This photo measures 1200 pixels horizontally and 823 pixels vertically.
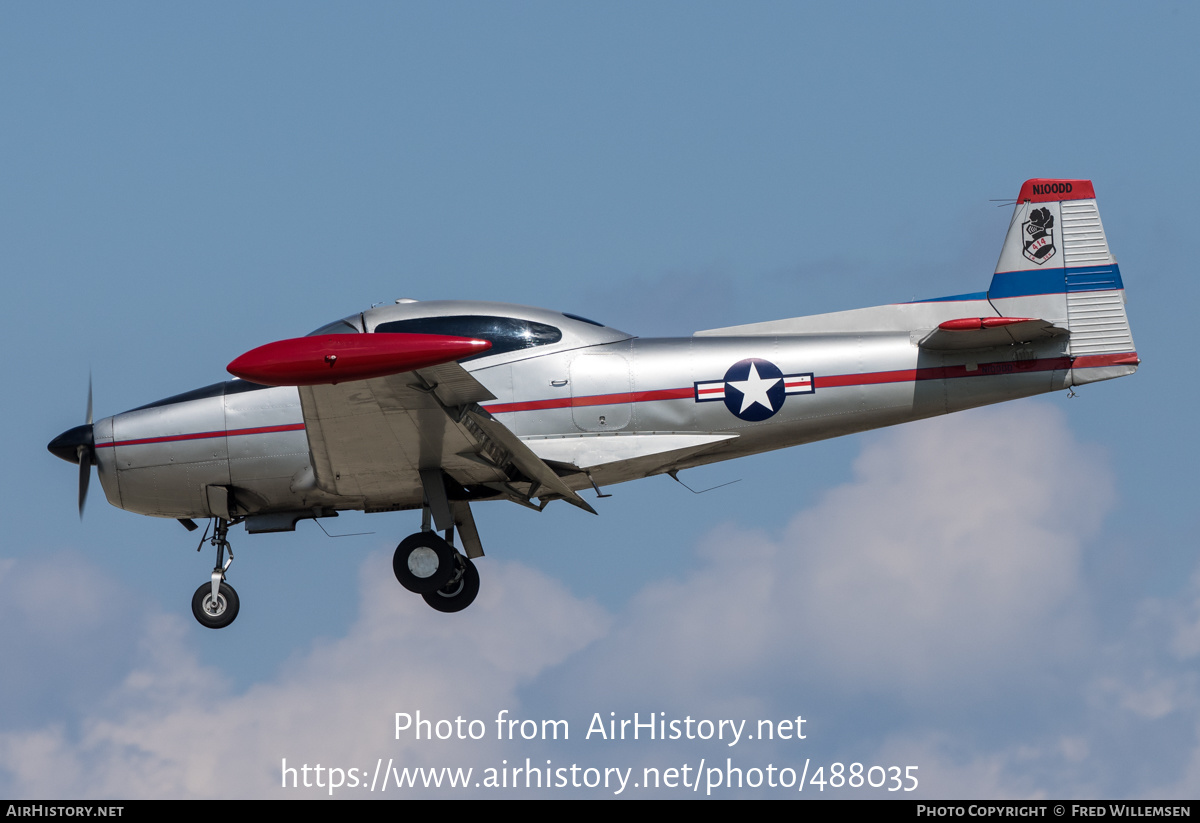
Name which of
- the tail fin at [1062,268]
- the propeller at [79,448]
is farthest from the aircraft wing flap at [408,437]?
the tail fin at [1062,268]

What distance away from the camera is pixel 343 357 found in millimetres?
13398

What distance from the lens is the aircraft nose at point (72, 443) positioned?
17359 mm

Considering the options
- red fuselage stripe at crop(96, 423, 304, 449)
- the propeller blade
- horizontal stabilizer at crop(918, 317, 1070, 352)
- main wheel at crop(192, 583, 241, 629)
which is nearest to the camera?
horizontal stabilizer at crop(918, 317, 1070, 352)

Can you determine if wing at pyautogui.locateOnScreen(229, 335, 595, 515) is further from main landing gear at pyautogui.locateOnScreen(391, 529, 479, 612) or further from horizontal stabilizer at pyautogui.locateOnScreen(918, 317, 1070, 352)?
horizontal stabilizer at pyautogui.locateOnScreen(918, 317, 1070, 352)

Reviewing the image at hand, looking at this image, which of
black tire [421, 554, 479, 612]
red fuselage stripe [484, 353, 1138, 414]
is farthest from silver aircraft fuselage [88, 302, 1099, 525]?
black tire [421, 554, 479, 612]

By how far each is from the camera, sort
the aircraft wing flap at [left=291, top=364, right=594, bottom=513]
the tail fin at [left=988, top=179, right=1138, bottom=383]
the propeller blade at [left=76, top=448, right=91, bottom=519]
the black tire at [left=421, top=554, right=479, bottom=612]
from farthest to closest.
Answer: the black tire at [left=421, top=554, right=479, bottom=612] < the propeller blade at [left=76, top=448, right=91, bottom=519] < the tail fin at [left=988, top=179, right=1138, bottom=383] < the aircraft wing flap at [left=291, top=364, right=594, bottom=513]

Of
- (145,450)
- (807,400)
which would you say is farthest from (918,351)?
(145,450)

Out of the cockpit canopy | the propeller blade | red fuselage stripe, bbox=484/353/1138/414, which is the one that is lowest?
the propeller blade

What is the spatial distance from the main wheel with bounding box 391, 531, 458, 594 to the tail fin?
711 centimetres

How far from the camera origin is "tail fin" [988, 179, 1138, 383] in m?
16.8

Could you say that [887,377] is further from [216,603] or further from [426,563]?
[216,603]

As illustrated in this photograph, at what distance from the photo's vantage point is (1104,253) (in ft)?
56.0

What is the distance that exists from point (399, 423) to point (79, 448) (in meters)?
4.47

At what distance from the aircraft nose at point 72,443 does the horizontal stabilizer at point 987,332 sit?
982cm
